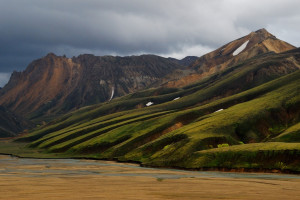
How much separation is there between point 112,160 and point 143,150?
15154mm

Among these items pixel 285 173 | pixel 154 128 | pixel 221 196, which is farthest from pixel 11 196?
pixel 154 128

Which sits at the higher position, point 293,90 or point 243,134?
point 293,90

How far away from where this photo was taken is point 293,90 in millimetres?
191875

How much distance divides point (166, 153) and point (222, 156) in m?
27.4

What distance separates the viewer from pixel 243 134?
153 metres

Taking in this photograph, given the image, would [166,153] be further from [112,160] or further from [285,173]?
[285,173]

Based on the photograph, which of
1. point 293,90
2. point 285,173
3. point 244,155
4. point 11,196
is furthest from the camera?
point 293,90

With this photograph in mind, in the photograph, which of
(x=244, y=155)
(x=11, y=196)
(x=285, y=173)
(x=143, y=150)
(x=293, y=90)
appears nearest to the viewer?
(x=11, y=196)

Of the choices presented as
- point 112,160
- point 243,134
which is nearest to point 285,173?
point 243,134

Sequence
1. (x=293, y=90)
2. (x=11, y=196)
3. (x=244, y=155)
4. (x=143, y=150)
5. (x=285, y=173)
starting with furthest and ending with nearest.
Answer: (x=293, y=90) < (x=143, y=150) < (x=244, y=155) < (x=285, y=173) < (x=11, y=196)

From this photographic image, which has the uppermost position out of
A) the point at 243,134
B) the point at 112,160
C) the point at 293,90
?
the point at 293,90

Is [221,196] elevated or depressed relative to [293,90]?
depressed

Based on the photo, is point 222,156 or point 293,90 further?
point 293,90

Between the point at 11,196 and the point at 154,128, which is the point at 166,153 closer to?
the point at 154,128
